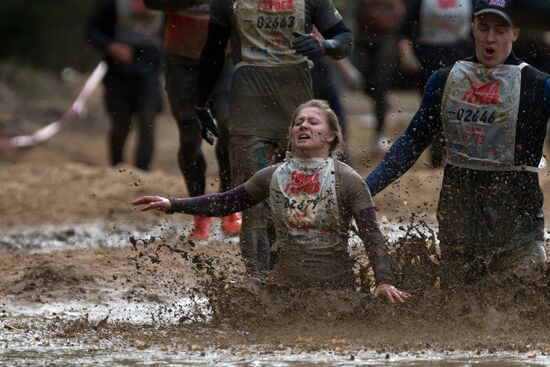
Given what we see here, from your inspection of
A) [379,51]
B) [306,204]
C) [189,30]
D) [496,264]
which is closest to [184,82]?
[189,30]

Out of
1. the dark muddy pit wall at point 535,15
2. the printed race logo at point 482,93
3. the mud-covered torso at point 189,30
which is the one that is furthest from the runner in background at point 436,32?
the dark muddy pit wall at point 535,15

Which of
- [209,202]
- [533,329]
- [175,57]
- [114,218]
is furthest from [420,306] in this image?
[114,218]

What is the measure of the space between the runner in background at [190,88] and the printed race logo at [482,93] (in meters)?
2.93

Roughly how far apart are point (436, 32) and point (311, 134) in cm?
784

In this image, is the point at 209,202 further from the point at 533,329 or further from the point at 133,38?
the point at 133,38

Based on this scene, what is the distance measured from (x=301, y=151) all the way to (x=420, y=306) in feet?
3.44

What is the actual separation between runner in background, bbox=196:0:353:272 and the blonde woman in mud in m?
0.87

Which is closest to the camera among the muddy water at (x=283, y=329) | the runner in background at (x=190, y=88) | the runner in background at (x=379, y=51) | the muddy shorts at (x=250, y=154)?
the muddy water at (x=283, y=329)

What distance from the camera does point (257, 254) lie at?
9.14 m

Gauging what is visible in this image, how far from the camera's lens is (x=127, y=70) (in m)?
16.5

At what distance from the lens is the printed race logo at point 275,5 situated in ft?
30.7

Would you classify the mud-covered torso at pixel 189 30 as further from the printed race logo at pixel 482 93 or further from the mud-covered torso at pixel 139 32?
the mud-covered torso at pixel 139 32

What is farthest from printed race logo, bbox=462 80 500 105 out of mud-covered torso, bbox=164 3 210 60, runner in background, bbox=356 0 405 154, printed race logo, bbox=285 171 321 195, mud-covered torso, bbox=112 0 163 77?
runner in background, bbox=356 0 405 154

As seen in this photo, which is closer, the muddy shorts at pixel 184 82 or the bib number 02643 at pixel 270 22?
the bib number 02643 at pixel 270 22
